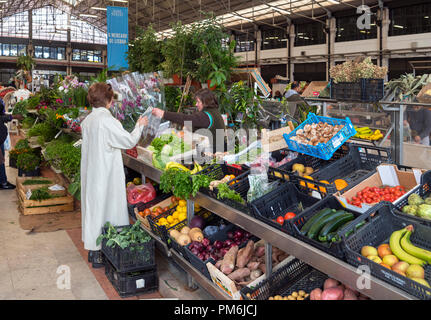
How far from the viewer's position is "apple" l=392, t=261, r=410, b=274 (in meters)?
2.02

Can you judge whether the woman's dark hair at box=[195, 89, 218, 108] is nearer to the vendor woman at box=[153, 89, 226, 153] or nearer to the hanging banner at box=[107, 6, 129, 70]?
the vendor woman at box=[153, 89, 226, 153]

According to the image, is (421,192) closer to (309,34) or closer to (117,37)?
(117,37)

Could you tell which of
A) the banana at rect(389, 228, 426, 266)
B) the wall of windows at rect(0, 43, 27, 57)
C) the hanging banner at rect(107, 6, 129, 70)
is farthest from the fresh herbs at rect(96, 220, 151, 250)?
the wall of windows at rect(0, 43, 27, 57)

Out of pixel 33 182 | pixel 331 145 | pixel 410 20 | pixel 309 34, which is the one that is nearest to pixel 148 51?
pixel 33 182

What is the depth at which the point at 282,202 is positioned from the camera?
9.58 feet

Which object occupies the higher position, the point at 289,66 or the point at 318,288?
the point at 289,66

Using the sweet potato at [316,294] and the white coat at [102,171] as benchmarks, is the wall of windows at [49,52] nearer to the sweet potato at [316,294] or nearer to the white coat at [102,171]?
the white coat at [102,171]

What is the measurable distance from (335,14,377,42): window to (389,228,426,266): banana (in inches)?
723

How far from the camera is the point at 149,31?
7094 millimetres

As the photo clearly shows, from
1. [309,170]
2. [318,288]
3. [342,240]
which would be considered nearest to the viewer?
[342,240]

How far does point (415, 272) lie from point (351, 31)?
19.9 meters

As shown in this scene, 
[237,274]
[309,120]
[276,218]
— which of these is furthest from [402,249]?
[309,120]
